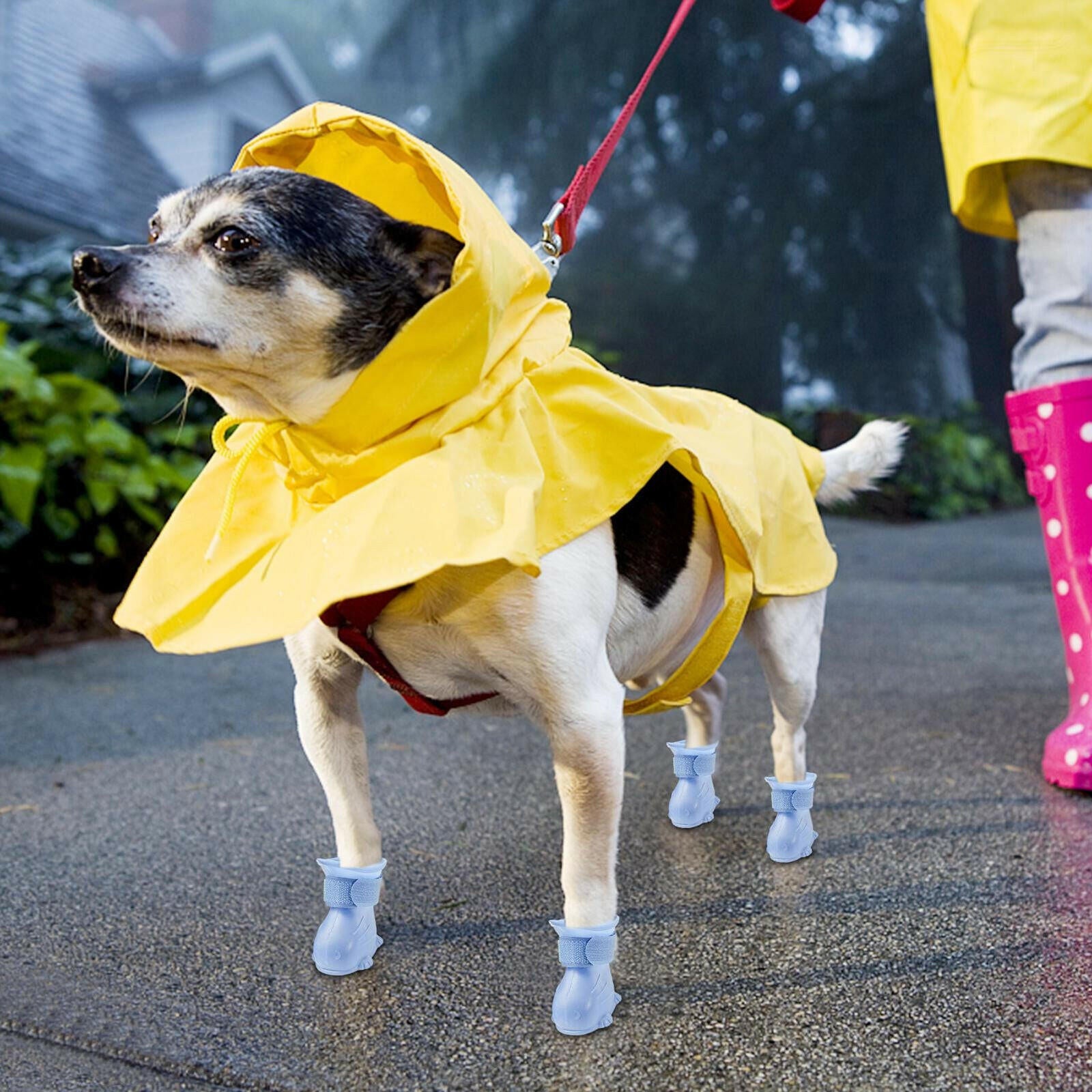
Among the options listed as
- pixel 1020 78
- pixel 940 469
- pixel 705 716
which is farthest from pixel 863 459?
pixel 940 469

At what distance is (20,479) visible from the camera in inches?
176

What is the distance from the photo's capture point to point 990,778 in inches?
113

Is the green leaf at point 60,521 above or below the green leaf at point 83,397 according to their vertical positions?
below

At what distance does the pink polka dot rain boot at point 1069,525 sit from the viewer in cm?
276

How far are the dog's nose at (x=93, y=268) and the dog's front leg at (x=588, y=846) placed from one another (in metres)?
0.90

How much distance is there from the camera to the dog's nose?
1.58 metres

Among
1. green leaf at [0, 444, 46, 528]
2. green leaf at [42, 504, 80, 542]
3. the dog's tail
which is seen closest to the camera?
the dog's tail

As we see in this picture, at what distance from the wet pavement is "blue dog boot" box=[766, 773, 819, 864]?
4cm

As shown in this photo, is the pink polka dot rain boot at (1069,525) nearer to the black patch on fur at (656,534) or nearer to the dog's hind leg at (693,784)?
the dog's hind leg at (693,784)

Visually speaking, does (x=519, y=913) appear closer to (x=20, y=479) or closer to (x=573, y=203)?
(x=573, y=203)

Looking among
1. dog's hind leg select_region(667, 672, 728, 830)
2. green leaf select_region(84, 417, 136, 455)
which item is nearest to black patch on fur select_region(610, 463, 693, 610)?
dog's hind leg select_region(667, 672, 728, 830)

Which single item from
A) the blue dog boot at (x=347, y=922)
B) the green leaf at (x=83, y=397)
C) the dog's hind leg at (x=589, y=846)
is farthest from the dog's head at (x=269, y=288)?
the green leaf at (x=83, y=397)

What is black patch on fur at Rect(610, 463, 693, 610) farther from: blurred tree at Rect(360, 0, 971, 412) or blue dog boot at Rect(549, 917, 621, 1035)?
blurred tree at Rect(360, 0, 971, 412)

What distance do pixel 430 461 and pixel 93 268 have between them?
21.5 inches
